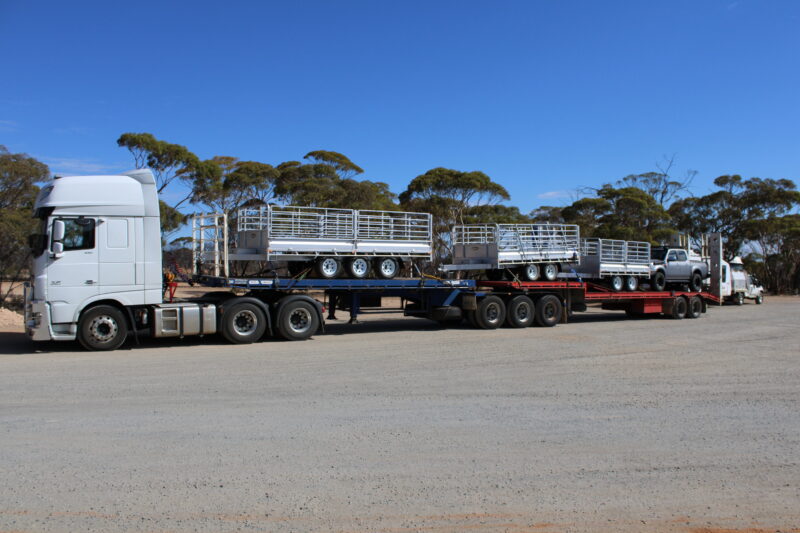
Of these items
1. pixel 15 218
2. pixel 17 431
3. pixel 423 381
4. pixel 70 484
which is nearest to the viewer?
pixel 70 484

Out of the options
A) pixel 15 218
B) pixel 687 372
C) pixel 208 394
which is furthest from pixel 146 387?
pixel 15 218

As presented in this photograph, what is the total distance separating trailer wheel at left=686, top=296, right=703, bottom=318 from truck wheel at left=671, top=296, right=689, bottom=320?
198mm

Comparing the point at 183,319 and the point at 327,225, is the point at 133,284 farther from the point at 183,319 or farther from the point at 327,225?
the point at 327,225

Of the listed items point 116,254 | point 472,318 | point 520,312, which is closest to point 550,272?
point 520,312

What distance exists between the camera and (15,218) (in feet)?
75.2

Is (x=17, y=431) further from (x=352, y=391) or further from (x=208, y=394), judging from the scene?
(x=352, y=391)

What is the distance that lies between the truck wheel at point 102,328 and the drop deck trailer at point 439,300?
2.09 metres

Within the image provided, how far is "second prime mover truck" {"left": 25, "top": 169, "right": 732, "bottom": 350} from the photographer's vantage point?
1189 centimetres

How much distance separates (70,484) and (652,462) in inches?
193

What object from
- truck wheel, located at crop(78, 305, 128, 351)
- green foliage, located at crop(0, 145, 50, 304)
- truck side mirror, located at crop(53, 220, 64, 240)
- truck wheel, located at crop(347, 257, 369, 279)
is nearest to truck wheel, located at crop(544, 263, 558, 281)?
truck wheel, located at crop(347, 257, 369, 279)

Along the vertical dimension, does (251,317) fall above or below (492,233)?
below

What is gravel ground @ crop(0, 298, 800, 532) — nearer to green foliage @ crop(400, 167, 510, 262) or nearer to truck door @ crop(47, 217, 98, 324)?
truck door @ crop(47, 217, 98, 324)

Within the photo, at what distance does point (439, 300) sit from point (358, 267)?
2926mm

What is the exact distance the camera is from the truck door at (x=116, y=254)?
12.2 m
